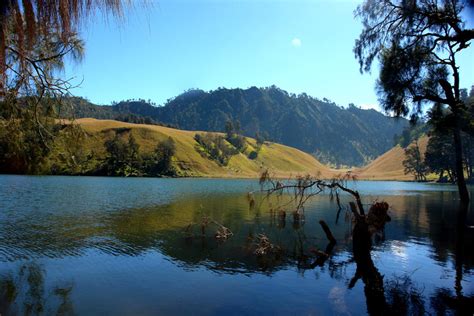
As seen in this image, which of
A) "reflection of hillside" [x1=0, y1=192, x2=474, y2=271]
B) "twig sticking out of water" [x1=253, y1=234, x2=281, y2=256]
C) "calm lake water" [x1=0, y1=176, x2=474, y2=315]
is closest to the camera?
"calm lake water" [x1=0, y1=176, x2=474, y2=315]

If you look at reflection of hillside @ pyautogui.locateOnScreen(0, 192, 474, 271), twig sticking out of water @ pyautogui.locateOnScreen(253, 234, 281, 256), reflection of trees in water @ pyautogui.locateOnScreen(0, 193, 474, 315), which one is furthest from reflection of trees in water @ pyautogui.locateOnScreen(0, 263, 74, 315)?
twig sticking out of water @ pyautogui.locateOnScreen(253, 234, 281, 256)

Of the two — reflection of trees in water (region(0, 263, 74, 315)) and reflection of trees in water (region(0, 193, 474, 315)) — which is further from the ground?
reflection of trees in water (region(0, 193, 474, 315))

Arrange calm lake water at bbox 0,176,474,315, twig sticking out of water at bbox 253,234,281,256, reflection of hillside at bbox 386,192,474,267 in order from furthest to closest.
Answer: reflection of hillside at bbox 386,192,474,267
twig sticking out of water at bbox 253,234,281,256
calm lake water at bbox 0,176,474,315

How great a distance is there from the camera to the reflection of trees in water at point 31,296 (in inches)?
549

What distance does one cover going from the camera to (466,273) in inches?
742

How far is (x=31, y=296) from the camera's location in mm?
15438

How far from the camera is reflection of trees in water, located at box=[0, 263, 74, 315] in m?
13.9

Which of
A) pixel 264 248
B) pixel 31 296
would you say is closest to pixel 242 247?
pixel 264 248

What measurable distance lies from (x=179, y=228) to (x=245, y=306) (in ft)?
63.6

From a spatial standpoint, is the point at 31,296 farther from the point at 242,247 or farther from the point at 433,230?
the point at 433,230

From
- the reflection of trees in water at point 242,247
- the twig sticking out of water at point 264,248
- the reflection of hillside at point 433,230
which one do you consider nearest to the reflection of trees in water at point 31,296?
the reflection of trees in water at point 242,247

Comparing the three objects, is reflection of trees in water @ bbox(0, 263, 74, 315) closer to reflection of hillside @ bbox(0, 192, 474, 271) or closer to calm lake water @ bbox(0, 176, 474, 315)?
calm lake water @ bbox(0, 176, 474, 315)

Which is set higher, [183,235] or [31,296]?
[183,235]

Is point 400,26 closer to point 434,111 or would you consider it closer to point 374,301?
point 434,111
